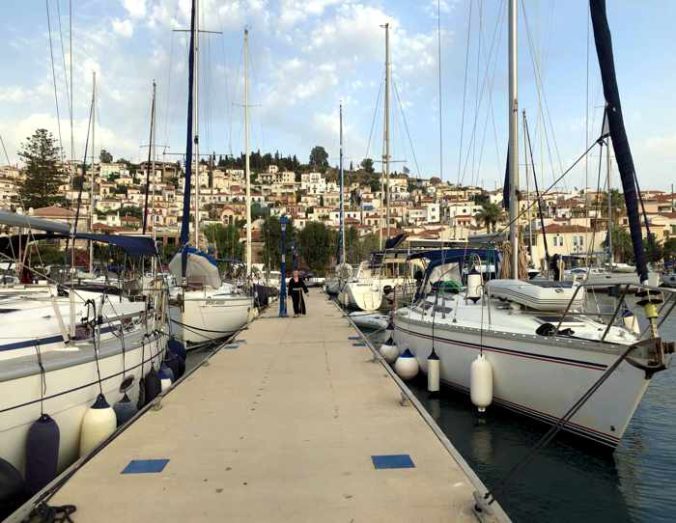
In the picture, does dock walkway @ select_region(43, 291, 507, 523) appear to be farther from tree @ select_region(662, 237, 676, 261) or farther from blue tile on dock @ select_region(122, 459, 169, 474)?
tree @ select_region(662, 237, 676, 261)

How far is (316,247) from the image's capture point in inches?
2633

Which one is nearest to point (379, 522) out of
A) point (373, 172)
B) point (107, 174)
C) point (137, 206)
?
point (137, 206)

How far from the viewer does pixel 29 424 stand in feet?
17.1

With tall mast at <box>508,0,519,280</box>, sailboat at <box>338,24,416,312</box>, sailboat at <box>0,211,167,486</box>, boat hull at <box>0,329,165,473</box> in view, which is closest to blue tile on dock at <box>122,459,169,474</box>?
sailboat at <box>0,211,167,486</box>

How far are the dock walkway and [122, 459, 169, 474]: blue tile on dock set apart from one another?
19 mm

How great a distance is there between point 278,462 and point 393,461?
1009 mm

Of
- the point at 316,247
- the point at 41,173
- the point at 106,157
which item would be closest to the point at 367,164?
the point at 316,247

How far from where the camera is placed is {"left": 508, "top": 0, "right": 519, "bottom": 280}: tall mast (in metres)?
10.4

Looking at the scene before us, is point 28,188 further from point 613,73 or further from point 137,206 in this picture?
point 137,206

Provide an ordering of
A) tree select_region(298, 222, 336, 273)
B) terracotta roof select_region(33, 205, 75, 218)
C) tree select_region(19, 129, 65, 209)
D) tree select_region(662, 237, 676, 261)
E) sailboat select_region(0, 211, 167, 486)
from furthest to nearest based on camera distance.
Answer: tree select_region(298, 222, 336, 273), tree select_region(662, 237, 676, 261), tree select_region(19, 129, 65, 209), terracotta roof select_region(33, 205, 75, 218), sailboat select_region(0, 211, 167, 486)

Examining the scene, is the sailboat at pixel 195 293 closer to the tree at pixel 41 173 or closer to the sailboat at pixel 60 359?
the sailboat at pixel 60 359

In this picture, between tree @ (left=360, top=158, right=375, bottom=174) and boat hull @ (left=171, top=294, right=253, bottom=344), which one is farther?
tree @ (left=360, top=158, right=375, bottom=174)

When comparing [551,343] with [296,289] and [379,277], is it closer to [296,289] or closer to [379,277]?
[296,289]

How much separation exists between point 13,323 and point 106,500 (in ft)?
10.9
